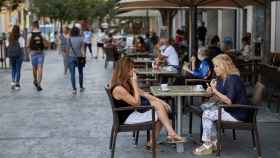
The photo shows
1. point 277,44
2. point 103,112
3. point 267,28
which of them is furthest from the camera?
point 277,44

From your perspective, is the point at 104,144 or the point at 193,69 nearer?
the point at 104,144

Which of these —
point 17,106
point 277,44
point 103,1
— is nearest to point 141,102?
point 17,106

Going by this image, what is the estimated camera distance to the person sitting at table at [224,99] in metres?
7.24

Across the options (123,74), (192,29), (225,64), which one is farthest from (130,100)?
(192,29)

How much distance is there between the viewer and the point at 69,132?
9039mm

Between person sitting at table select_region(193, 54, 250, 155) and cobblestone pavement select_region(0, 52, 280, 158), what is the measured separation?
26cm

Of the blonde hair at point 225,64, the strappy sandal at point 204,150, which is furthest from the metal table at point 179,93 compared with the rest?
the blonde hair at point 225,64

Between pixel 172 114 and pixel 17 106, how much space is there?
513 centimetres

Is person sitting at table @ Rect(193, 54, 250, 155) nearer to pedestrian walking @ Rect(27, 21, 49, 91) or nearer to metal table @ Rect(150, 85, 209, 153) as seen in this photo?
metal table @ Rect(150, 85, 209, 153)

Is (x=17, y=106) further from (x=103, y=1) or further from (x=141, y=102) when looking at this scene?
(x=103, y=1)

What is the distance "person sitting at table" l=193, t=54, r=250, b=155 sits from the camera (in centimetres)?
724

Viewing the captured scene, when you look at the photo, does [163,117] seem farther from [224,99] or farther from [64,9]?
[64,9]

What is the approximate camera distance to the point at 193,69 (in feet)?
37.9

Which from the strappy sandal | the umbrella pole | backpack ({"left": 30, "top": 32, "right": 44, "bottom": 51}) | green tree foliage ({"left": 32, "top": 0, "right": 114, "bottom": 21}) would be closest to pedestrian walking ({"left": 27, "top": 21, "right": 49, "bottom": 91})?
backpack ({"left": 30, "top": 32, "right": 44, "bottom": 51})
